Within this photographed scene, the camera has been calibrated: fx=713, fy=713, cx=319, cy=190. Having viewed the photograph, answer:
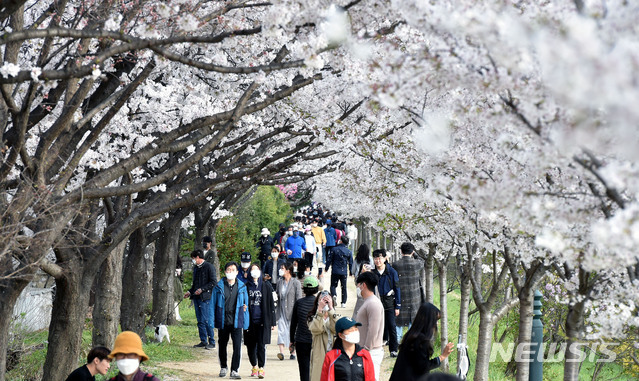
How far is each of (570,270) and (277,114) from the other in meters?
8.38

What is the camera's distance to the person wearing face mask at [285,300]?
12688mm

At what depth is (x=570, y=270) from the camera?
6.10m

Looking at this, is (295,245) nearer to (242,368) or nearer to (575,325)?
(242,368)

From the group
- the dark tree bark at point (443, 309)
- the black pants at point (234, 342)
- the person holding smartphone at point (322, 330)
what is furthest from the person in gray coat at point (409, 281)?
the person holding smartphone at point (322, 330)

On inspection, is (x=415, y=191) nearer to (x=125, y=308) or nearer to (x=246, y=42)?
(x=246, y=42)

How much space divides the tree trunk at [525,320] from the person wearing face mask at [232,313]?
16.0 ft

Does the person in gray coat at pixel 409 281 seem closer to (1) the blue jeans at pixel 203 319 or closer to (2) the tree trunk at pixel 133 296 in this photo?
(1) the blue jeans at pixel 203 319

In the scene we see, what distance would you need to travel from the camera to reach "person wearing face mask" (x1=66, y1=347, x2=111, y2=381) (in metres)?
5.73

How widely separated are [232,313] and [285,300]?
1.93 m

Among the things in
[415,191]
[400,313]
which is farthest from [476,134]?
[400,313]

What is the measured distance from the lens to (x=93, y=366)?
5836mm

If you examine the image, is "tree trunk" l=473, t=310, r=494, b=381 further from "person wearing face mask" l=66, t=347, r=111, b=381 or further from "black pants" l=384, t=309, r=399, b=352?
"person wearing face mask" l=66, t=347, r=111, b=381

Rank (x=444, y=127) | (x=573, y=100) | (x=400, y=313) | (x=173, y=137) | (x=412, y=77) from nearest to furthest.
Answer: (x=573, y=100) < (x=412, y=77) < (x=444, y=127) < (x=173, y=137) < (x=400, y=313)

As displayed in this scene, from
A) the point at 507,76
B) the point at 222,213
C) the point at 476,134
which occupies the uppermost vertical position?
the point at 222,213
